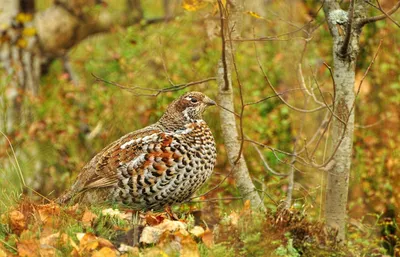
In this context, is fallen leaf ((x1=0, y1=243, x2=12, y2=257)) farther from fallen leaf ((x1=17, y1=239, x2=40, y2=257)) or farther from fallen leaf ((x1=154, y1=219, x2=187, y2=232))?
fallen leaf ((x1=154, y1=219, x2=187, y2=232))

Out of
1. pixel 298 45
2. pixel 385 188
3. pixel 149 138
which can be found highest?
pixel 298 45

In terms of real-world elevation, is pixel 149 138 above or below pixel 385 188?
above

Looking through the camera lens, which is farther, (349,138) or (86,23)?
(86,23)

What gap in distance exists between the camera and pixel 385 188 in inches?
357

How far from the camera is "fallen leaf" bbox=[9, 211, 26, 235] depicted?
5.41m

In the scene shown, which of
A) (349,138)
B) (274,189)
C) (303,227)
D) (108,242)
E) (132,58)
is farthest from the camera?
(132,58)

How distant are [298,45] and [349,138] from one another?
3.83 meters

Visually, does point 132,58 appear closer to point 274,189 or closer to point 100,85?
point 100,85

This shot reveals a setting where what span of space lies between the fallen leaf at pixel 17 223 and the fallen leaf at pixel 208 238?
3.91ft

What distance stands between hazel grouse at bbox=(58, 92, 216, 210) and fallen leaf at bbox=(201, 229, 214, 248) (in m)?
1.10

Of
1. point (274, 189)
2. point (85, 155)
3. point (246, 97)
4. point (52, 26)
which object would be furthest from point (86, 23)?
point (274, 189)

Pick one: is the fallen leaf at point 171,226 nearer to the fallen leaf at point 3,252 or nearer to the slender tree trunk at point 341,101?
the fallen leaf at point 3,252

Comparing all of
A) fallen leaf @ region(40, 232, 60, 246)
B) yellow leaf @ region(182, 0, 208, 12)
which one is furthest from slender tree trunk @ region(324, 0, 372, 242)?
fallen leaf @ region(40, 232, 60, 246)

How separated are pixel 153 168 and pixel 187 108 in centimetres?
73
